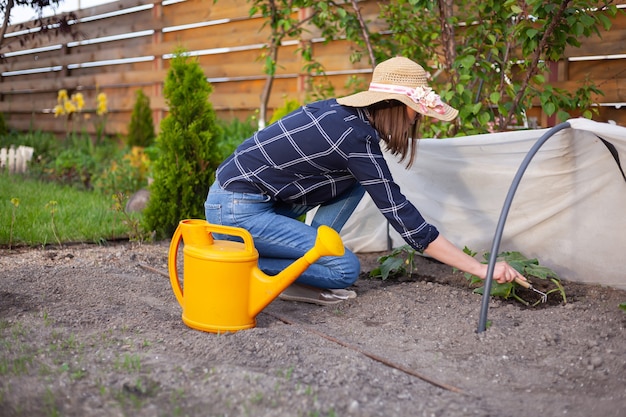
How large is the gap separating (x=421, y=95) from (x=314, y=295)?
102 centimetres

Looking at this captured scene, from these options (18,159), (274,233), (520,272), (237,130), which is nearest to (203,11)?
(237,130)

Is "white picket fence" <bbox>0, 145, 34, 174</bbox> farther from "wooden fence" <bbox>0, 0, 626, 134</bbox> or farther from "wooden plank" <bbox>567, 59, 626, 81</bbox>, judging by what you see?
"wooden plank" <bbox>567, 59, 626, 81</bbox>

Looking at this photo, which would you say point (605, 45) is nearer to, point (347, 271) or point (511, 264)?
point (511, 264)

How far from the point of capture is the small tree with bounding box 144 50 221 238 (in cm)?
435

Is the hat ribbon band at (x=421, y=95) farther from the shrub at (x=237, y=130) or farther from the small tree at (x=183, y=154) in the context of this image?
the shrub at (x=237, y=130)

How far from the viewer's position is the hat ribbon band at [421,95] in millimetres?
2562

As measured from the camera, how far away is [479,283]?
327cm

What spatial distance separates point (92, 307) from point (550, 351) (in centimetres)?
174

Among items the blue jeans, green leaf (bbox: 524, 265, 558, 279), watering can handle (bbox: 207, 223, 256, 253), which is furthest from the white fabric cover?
watering can handle (bbox: 207, 223, 256, 253)

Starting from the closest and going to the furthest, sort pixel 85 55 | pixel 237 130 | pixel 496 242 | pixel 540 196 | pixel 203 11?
pixel 496 242 < pixel 540 196 < pixel 237 130 < pixel 203 11 < pixel 85 55

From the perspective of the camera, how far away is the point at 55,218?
15.5 ft

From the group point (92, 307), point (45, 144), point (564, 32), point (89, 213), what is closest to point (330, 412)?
point (92, 307)

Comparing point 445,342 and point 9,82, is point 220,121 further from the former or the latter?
point 9,82

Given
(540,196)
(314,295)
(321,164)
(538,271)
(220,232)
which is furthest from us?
(540,196)
